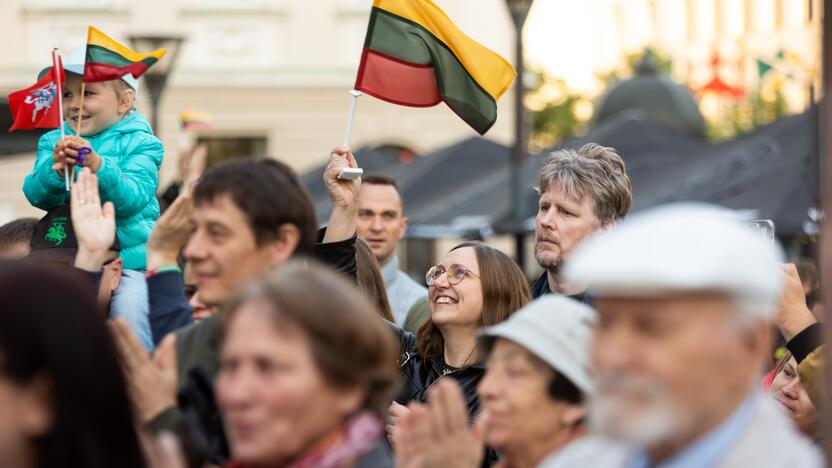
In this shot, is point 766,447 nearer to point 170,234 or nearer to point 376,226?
point 170,234

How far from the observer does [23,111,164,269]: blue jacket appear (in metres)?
5.82

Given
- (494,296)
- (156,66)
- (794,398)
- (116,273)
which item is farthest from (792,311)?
(156,66)

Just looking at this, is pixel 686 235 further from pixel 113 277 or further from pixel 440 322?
→ pixel 440 322

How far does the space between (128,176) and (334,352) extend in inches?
105

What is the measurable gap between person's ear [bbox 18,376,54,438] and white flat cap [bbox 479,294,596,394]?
1098 mm

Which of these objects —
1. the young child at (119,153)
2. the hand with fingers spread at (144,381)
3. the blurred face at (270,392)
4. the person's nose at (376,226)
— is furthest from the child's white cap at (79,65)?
the blurred face at (270,392)

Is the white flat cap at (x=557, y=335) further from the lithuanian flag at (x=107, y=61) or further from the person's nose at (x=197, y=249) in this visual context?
the lithuanian flag at (x=107, y=61)

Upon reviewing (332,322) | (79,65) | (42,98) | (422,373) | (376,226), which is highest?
(79,65)

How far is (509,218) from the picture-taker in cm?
1583

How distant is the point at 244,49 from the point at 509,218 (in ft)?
44.5

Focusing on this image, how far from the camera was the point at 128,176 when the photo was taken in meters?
5.79

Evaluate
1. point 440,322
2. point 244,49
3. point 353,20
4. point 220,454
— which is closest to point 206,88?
point 244,49

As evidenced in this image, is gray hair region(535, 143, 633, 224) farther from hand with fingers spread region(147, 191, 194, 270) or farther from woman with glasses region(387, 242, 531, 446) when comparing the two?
hand with fingers spread region(147, 191, 194, 270)

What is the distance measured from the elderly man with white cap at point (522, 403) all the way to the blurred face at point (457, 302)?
2.54 m
